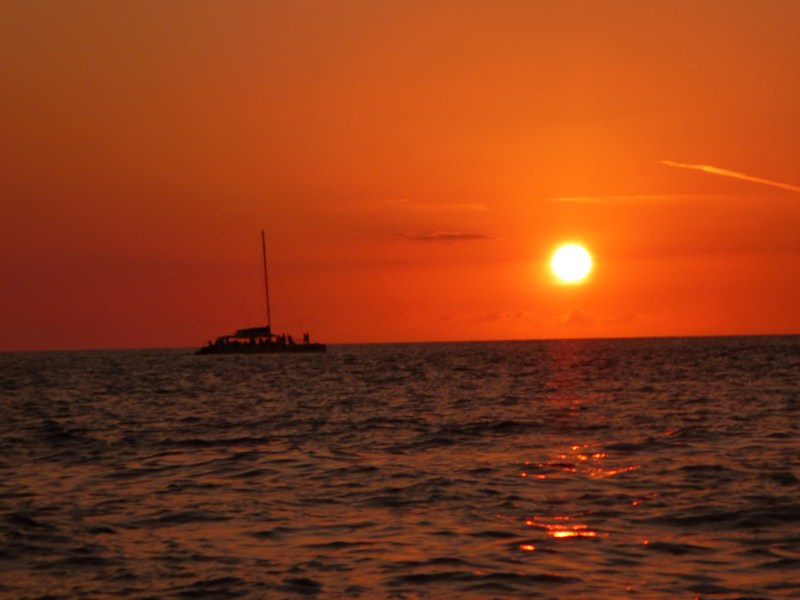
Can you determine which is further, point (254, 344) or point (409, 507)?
point (254, 344)

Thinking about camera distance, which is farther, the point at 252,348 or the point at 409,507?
the point at 252,348

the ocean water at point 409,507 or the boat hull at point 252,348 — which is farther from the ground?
the boat hull at point 252,348

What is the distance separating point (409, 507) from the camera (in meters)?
20.3

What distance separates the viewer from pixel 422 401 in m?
54.0

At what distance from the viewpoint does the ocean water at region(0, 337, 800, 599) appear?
14.7m

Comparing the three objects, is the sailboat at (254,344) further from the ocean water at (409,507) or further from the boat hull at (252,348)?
the ocean water at (409,507)

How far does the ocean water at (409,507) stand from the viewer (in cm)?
1470

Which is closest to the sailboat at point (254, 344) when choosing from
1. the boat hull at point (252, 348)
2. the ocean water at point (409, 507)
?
the boat hull at point (252, 348)

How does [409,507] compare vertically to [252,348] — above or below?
below

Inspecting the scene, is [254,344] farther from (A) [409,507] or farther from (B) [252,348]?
(A) [409,507]

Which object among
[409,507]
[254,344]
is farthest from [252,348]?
[409,507]

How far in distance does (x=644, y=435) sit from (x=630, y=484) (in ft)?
36.6

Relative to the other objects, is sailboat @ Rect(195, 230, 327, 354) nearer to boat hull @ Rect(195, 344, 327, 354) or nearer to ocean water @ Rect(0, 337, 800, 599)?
boat hull @ Rect(195, 344, 327, 354)

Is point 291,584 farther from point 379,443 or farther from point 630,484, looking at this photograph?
point 379,443
